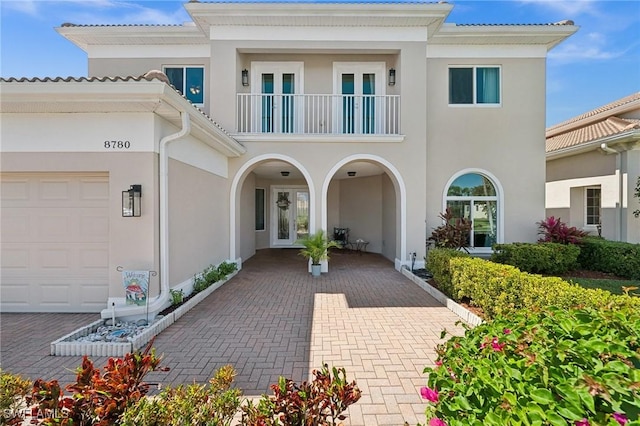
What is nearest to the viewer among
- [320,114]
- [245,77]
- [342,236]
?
[245,77]

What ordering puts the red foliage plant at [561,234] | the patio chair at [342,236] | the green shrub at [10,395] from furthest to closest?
1. the patio chair at [342,236]
2. the red foliage plant at [561,234]
3. the green shrub at [10,395]

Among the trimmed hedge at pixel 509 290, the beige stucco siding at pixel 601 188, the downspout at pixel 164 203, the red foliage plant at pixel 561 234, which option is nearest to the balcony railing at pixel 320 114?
the downspout at pixel 164 203

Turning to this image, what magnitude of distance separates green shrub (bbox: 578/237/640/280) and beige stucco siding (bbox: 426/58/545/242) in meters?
1.74

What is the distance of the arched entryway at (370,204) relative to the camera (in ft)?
33.8

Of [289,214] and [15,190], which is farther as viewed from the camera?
[289,214]

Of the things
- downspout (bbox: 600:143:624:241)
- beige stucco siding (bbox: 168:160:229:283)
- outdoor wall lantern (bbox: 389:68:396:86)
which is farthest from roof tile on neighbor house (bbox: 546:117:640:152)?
beige stucco siding (bbox: 168:160:229:283)

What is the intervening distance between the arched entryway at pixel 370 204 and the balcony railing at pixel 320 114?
57.1 inches

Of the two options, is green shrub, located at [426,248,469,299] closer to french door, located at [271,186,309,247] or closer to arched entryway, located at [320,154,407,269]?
arched entryway, located at [320,154,407,269]

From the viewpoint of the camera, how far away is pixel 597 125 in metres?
13.9

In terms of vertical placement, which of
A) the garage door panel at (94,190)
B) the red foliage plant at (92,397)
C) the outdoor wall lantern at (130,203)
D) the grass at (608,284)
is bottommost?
the grass at (608,284)

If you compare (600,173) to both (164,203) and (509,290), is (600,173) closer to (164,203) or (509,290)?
(509,290)

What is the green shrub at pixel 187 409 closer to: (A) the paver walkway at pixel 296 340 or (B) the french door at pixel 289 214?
(A) the paver walkway at pixel 296 340

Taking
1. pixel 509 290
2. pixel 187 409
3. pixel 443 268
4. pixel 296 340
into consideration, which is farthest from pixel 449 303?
pixel 187 409

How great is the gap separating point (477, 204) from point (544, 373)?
1072 centimetres
